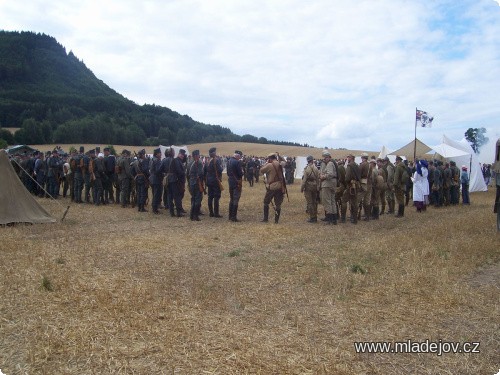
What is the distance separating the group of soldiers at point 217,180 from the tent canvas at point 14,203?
52 centimetres

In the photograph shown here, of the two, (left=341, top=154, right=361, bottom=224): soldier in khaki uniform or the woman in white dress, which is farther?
the woman in white dress

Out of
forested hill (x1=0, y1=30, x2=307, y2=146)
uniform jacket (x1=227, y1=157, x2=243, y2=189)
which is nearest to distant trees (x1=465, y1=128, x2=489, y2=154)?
uniform jacket (x1=227, y1=157, x2=243, y2=189)

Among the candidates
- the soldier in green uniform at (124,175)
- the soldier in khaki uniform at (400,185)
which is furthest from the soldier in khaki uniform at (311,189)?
the soldier in green uniform at (124,175)

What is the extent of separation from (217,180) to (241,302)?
7124 millimetres

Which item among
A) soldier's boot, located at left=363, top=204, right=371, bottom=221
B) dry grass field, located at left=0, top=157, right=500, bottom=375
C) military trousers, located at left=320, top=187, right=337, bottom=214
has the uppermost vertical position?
military trousers, located at left=320, top=187, right=337, bottom=214

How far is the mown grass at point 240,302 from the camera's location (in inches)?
140

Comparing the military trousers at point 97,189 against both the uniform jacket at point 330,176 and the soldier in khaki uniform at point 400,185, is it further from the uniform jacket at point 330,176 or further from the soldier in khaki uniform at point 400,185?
the soldier in khaki uniform at point 400,185

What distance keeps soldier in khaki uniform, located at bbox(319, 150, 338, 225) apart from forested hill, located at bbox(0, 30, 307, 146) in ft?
196

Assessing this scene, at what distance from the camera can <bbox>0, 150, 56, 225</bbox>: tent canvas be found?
9.91 m

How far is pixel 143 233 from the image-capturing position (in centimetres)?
941

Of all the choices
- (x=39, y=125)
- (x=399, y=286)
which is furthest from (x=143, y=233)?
(x=39, y=125)

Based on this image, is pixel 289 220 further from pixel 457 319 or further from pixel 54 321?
pixel 54 321

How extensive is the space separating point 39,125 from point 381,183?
62.3 m

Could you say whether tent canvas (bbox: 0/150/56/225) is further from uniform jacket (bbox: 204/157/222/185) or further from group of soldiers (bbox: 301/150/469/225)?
group of soldiers (bbox: 301/150/469/225)
